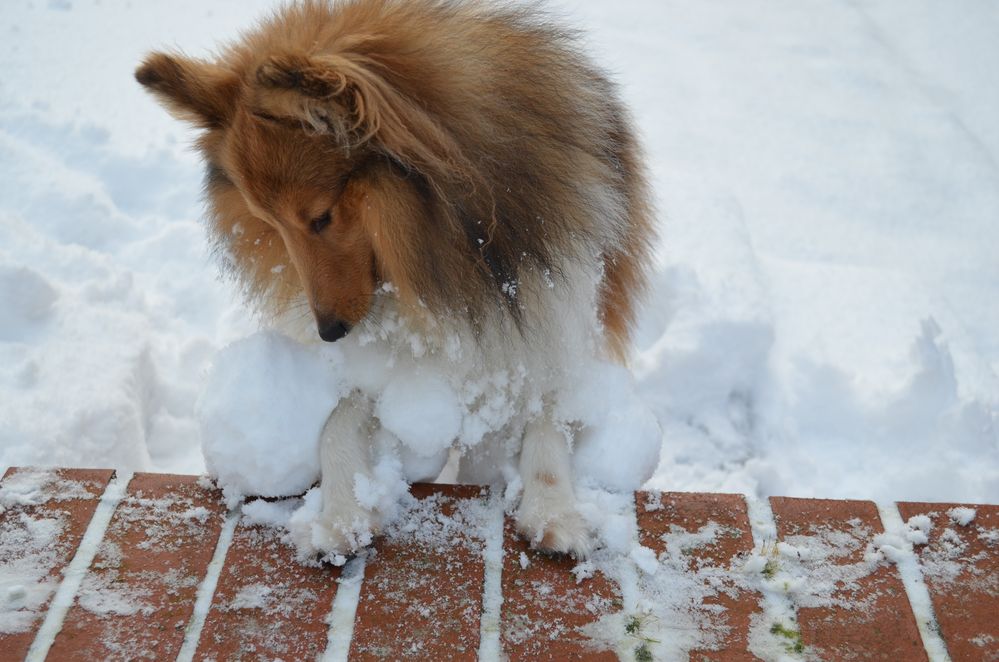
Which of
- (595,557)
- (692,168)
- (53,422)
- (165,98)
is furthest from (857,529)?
(692,168)

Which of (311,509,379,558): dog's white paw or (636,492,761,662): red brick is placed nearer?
(636,492,761,662): red brick

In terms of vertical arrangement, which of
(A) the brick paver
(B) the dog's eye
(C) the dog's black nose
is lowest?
(A) the brick paver

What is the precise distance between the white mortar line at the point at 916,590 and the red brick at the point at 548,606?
1.80ft

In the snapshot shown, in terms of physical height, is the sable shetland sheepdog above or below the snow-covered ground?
above

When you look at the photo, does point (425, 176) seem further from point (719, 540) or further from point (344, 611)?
point (719, 540)

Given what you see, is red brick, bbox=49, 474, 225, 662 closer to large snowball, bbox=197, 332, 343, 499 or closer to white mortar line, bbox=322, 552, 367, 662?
large snowball, bbox=197, 332, 343, 499

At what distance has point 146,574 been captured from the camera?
183cm

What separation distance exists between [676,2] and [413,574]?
4.04 m

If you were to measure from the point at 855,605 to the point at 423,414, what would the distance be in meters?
0.92

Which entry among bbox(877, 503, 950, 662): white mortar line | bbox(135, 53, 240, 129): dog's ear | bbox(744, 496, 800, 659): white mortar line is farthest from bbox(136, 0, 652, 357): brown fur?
bbox(877, 503, 950, 662): white mortar line

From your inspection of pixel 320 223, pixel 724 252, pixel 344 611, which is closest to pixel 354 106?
pixel 320 223

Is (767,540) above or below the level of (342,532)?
below

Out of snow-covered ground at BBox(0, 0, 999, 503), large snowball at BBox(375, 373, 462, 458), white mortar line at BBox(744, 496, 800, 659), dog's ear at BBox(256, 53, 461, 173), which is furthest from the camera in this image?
snow-covered ground at BBox(0, 0, 999, 503)

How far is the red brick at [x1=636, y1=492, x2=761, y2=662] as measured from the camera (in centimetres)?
174
